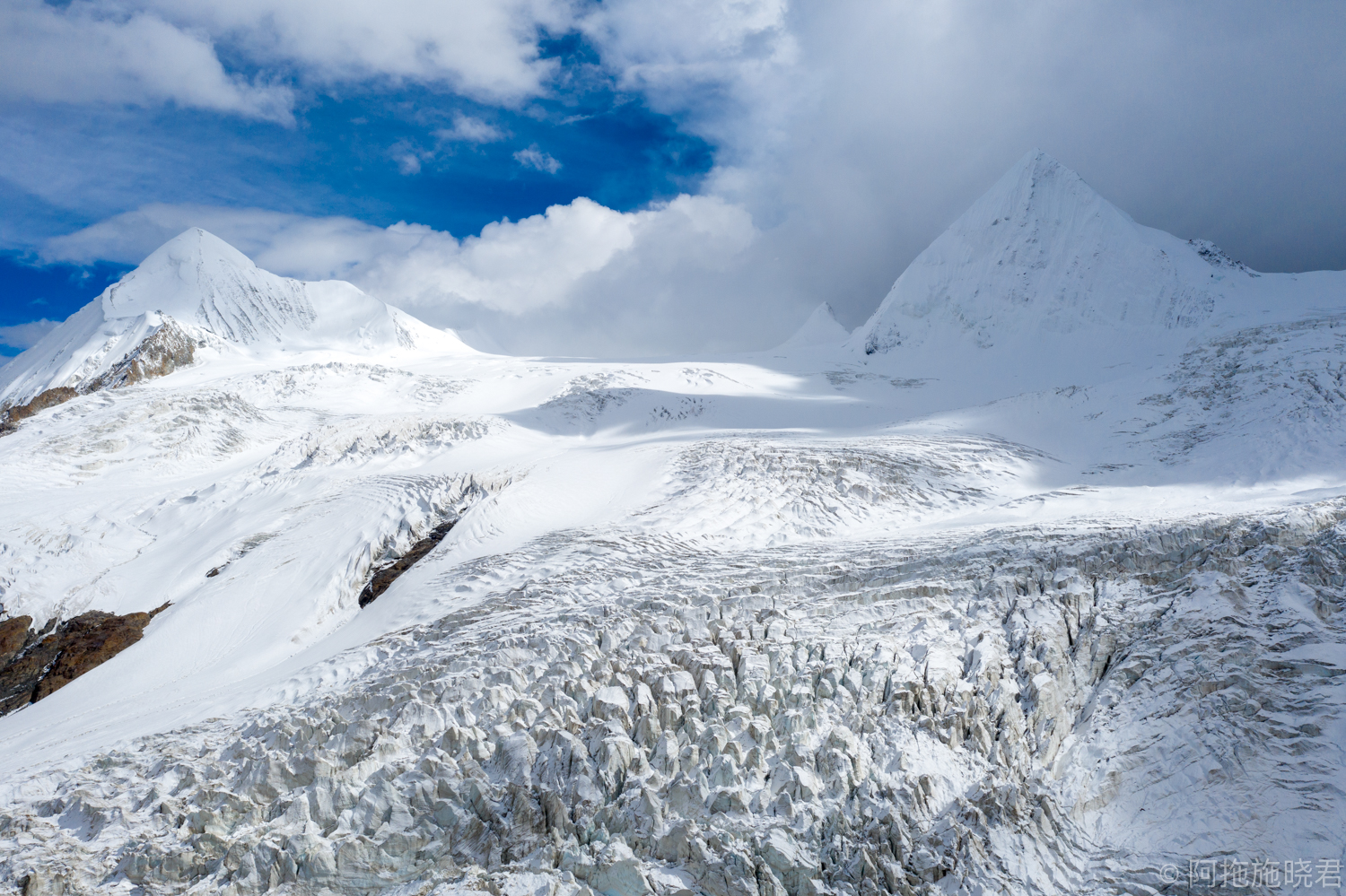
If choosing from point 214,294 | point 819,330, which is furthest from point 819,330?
point 214,294

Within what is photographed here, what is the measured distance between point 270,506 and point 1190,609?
3241 centimetres

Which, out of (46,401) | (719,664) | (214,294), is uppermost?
(214,294)

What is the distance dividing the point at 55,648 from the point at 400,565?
11548 millimetres

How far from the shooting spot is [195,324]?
8206 cm

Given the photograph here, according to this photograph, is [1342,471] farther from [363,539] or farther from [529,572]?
[363,539]

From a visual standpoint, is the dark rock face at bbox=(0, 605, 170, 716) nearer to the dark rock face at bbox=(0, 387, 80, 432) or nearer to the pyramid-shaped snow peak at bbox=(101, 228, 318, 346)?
the dark rock face at bbox=(0, 387, 80, 432)

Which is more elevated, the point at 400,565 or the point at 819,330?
the point at 819,330

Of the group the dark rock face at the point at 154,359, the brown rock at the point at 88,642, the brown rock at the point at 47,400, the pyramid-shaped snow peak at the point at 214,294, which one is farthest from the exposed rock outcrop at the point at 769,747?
the pyramid-shaped snow peak at the point at 214,294

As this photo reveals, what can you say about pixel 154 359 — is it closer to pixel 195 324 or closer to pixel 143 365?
pixel 143 365

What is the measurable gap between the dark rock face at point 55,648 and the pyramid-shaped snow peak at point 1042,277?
224 ft

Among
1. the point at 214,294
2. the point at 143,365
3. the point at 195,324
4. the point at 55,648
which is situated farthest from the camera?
the point at 214,294

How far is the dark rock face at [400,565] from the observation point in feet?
73.2

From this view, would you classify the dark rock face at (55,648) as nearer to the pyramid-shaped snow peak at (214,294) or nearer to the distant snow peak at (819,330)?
the pyramid-shaped snow peak at (214,294)

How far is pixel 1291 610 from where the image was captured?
1356cm
